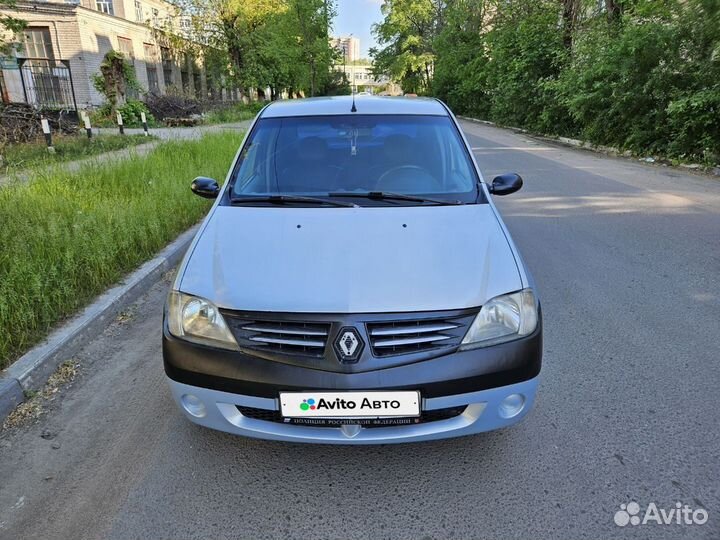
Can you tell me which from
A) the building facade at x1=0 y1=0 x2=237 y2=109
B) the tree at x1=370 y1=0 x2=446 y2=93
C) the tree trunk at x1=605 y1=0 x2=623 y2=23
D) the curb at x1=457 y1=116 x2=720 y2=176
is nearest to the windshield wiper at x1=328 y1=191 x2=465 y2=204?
the curb at x1=457 y1=116 x2=720 y2=176

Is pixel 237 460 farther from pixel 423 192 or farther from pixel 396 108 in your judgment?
pixel 396 108

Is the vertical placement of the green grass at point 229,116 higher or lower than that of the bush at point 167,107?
lower

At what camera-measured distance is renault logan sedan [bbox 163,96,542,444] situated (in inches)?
81.9

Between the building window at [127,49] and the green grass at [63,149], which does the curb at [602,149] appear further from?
the building window at [127,49]

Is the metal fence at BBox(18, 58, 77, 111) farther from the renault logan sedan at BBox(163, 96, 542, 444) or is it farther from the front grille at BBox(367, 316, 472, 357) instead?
the front grille at BBox(367, 316, 472, 357)

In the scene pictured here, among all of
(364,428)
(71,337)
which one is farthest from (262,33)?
(364,428)

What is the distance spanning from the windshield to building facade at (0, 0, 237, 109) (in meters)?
17.8

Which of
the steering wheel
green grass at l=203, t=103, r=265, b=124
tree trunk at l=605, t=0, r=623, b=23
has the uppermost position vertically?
tree trunk at l=605, t=0, r=623, b=23

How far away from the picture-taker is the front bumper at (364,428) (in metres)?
2.14

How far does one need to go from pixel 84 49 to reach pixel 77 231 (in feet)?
99.1

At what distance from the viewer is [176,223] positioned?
6203 millimetres

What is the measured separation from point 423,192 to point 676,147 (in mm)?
11026

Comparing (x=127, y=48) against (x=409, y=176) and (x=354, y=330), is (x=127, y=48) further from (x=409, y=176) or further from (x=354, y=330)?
(x=354, y=330)

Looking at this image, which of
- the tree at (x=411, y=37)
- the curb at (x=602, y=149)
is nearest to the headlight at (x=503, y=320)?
the curb at (x=602, y=149)
